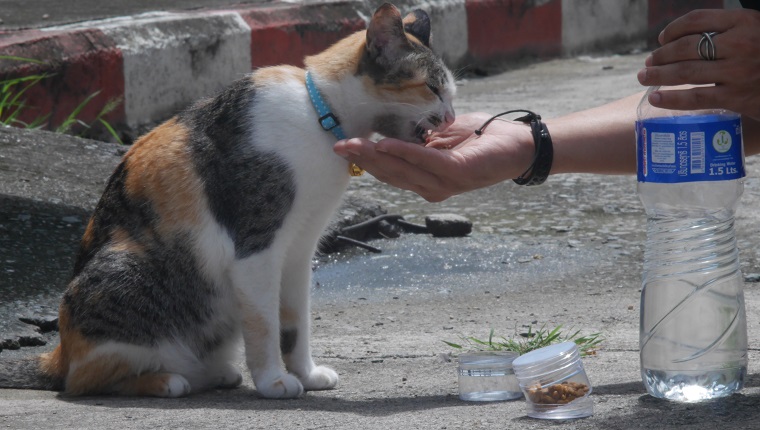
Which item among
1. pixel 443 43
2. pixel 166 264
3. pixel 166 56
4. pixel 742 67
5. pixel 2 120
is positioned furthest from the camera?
pixel 443 43

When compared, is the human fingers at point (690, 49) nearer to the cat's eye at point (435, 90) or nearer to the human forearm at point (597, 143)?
the human forearm at point (597, 143)

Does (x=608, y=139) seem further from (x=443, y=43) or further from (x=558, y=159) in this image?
(x=443, y=43)

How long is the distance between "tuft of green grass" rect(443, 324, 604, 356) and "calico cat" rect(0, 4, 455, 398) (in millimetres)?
488

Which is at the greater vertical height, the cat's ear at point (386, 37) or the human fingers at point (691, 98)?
the cat's ear at point (386, 37)

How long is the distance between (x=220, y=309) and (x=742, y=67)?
5.22 ft

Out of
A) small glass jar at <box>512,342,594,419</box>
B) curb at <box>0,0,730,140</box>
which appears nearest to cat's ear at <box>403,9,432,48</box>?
small glass jar at <box>512,342,594,419</box>

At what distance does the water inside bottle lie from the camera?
2.54 metres

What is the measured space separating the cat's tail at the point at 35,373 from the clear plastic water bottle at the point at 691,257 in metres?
1.67

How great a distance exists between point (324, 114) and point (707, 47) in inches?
42.6

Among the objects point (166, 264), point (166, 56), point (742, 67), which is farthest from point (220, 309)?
point (166, 56)

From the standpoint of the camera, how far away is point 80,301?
9.97 ft

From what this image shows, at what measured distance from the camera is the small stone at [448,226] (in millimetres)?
4605

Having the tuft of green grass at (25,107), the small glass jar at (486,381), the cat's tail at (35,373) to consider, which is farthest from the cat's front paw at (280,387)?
the tuft of green grass at (25,107)

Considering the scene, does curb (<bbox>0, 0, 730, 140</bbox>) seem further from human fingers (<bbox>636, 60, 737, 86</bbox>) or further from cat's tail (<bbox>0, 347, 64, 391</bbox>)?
human fingers (<bbox>636, 60, 737, 86</bbox>)
